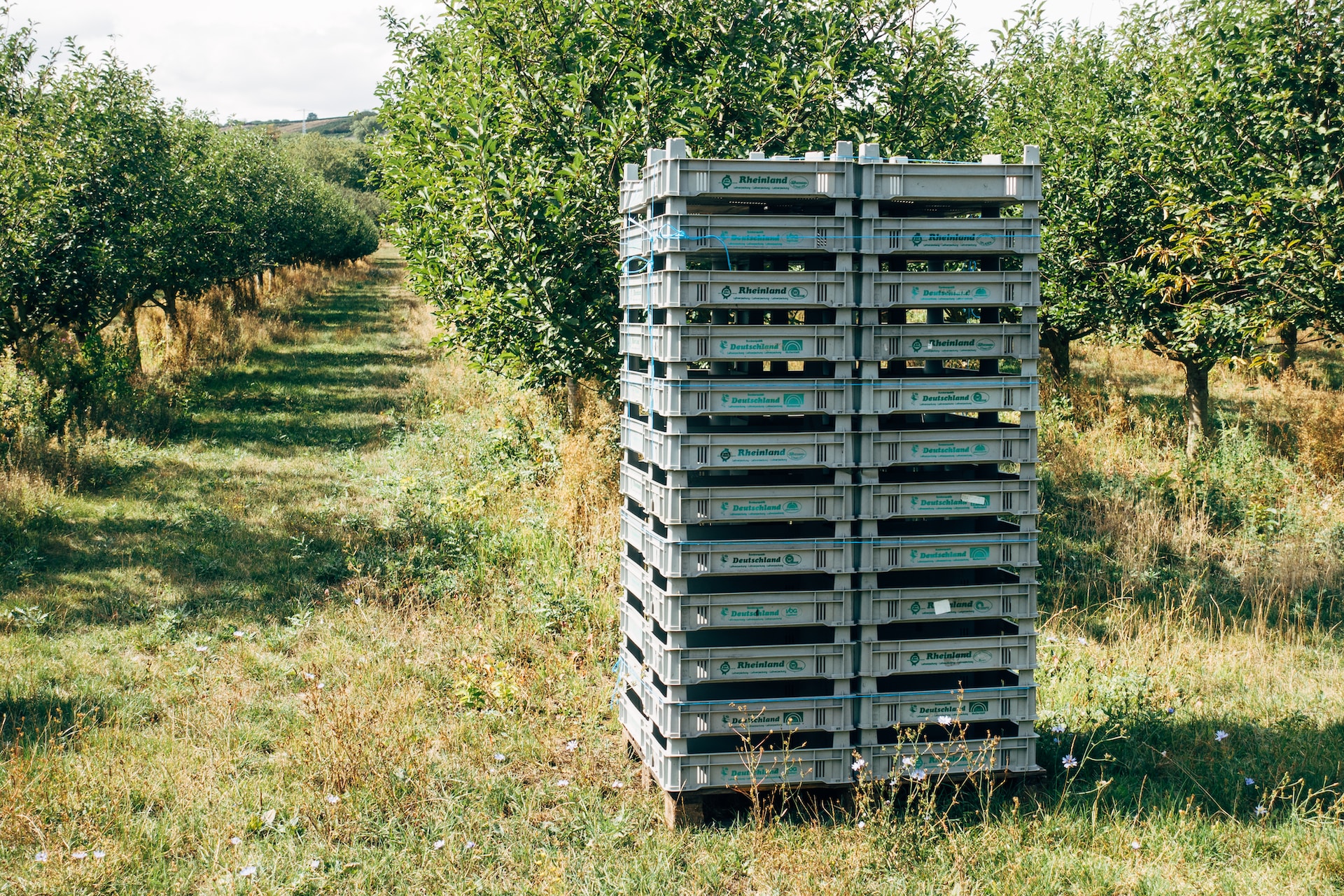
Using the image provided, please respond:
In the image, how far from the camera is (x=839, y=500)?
443 centimetres

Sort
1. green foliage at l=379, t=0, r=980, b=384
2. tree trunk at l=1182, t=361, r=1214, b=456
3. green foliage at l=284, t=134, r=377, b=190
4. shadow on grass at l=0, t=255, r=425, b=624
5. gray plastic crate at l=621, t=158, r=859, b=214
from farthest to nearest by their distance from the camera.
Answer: green foliage at l=284, t=134, r=377, b=190 < tree trunk at l=1182, t=361, r=1214, b=456 < green foliage at l=379, t=0, r=980, b=384 < shadow on grass at l=0, t=255, r=425, b=624 < gray plastic crate at l=621, t=158, r=859, b=214

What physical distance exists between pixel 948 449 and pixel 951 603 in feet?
2.45

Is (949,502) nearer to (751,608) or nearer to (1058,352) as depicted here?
(751,608)

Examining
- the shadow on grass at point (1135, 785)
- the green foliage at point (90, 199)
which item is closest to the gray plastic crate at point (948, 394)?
the shadow on grass at point (1135, 785)

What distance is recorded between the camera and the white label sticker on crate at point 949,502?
454cm

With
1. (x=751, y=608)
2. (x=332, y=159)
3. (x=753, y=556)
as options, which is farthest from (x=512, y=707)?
(x=332, y=159)

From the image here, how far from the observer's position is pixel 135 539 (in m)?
9.23

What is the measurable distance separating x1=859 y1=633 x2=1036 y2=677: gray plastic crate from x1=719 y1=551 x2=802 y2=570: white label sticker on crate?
1.71ft

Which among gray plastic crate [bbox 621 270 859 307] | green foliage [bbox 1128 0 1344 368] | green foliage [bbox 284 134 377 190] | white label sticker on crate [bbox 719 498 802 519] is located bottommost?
white label sticker on crate [bbox 719 498 802 519]

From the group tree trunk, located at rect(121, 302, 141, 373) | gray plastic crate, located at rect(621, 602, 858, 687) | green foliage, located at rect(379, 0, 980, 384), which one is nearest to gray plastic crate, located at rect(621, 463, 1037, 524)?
gray plastic crate, located at rect(621, 602, 858, 687)

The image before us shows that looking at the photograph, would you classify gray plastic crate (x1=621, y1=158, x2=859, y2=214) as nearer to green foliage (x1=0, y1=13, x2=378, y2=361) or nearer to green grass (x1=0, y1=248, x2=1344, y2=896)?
green grass (x1=0, y1=248, x2=1344, y2=896)

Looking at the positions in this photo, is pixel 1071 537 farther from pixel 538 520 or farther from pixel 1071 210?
pixel 1071 210

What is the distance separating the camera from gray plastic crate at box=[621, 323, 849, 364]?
437cm

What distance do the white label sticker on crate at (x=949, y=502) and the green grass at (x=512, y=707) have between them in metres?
1.34
